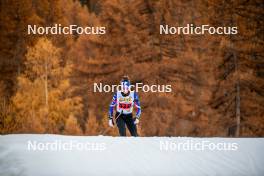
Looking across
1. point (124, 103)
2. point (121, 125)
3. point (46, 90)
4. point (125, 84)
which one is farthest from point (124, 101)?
point (46, 90)

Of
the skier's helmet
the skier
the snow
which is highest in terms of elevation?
the skier's helmet

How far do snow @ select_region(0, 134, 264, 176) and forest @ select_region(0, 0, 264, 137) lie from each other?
1927 cm

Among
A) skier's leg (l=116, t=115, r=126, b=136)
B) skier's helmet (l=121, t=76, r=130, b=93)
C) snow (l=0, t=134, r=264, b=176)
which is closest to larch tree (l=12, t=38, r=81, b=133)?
skier's leg (l=116, t=115, r=126, b=136)

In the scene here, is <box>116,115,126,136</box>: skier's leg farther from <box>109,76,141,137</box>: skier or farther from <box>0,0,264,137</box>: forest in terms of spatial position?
<box>0,0,264,137</box>: forest

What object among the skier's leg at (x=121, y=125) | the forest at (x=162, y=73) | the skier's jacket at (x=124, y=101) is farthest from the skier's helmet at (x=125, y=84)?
the forest at (x=162, y=73)

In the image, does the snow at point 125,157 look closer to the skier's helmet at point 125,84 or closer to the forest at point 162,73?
the skier's helmet at point 125,84

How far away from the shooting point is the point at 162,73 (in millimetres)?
34250

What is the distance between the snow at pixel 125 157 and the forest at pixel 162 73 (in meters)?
19.3

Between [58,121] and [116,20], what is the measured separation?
8966 mm

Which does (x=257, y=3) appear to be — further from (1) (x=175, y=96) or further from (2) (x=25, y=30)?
(2) (x=25, y=30)

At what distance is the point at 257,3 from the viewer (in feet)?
107

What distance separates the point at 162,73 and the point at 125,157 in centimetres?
2687

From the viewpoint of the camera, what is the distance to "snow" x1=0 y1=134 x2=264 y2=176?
716 cm

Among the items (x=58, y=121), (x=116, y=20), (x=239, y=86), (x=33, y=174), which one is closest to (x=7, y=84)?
(x=58, y=121)
